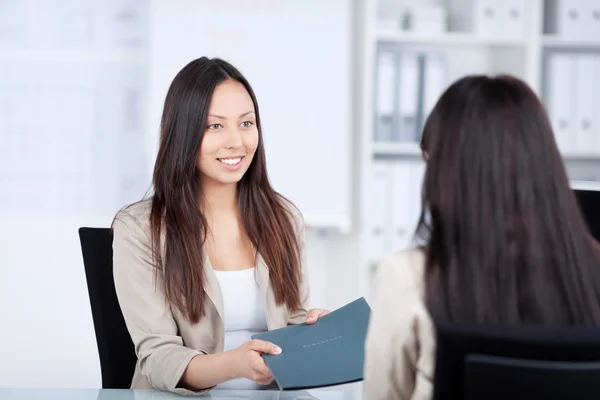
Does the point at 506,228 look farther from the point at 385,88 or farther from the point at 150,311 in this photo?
the point at 385,88

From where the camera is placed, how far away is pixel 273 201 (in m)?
2.04

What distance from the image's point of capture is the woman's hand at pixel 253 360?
4.99 feet

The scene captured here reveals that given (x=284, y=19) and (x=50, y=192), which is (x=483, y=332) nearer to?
(x=284, y=19)

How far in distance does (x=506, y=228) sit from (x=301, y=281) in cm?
104

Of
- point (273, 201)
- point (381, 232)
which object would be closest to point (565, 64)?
point (381, 232)

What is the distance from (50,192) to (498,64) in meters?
2.11

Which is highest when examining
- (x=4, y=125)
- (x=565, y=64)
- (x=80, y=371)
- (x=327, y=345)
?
(x=565, y=64)

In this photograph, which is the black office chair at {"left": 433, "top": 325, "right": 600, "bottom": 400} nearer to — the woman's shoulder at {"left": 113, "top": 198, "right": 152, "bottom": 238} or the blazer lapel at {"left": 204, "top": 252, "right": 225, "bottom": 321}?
the blazer lapel at {"left": 204, "top": 252, "right": 225, "bottom": 321}

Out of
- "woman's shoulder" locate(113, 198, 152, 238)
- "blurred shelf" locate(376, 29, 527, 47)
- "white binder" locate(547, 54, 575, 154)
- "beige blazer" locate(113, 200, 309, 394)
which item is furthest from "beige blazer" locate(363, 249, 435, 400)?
"white binder" locate(547, 54, 575, 154)

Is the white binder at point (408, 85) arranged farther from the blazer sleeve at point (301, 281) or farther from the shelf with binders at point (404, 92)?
the blazer sleeve at point (301, 281)

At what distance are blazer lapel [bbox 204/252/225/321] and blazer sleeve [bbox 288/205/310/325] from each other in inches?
8.4

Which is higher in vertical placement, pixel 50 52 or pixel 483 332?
pixel 50 52

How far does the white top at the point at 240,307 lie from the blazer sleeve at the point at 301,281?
9 centimetres

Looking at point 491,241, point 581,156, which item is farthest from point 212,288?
point 581,156
